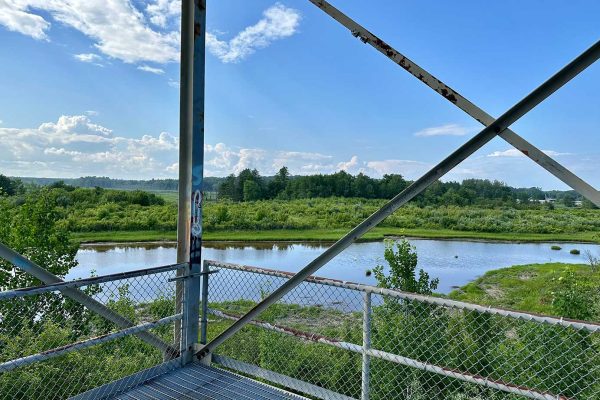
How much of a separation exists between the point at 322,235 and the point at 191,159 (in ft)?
64.7

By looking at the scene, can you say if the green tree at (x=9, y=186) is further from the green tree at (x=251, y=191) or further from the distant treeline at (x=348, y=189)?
the green tree at (x=251, y=191)

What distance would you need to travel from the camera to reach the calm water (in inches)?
549

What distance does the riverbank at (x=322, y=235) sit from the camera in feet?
55.9

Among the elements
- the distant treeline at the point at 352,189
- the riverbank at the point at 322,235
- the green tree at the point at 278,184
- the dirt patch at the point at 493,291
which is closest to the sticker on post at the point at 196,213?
the dirt patch at the point at 493,291

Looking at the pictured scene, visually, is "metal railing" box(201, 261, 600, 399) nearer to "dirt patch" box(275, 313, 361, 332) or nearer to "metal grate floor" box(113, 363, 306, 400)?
"metal grate floor" box(113, 363, 306, 400)

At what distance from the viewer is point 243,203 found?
79.0 feet

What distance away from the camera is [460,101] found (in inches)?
61.3

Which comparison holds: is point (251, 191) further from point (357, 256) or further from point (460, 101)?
point (460, 101)

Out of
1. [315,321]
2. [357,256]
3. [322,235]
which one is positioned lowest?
[357,256]

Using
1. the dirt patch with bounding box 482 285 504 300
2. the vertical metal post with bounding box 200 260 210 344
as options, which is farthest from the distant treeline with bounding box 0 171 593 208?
the vertical metal post with bounding box 200 260 210 344

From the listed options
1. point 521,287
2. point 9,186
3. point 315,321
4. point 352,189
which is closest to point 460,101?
point 315,321

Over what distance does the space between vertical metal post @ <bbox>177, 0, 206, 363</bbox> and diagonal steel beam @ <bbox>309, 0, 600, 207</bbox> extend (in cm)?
100

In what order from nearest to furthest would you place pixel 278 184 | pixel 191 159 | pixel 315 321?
pixel 191 159
pixel 315 321
pixel 278 184

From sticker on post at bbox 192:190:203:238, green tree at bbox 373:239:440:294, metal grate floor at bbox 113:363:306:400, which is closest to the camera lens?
metal grate floor at bbox 113:363:306:400
